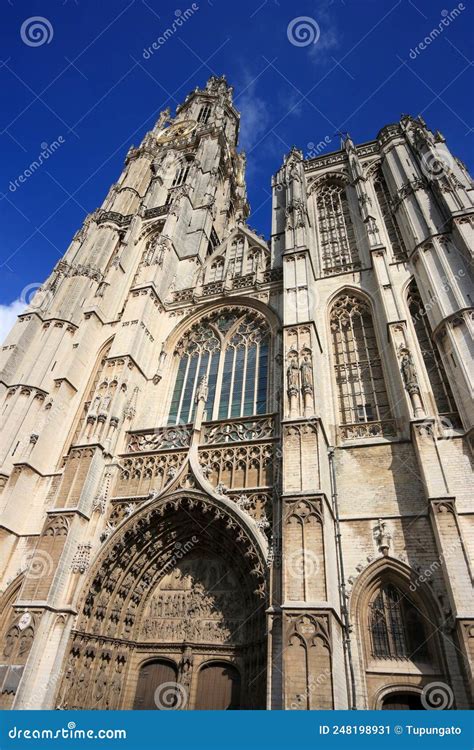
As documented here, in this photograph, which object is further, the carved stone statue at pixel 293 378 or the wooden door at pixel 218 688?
the carved stone statue at pixel 293 378

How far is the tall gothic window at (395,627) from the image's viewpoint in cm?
852

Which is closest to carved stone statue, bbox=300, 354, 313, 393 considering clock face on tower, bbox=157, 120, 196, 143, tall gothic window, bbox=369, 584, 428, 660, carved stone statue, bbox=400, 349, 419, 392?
carved stone statue, bbox=400, 349, 419, 392

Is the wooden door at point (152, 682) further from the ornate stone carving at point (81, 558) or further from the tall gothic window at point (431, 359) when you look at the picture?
the tall gothic window at point (431, 359)

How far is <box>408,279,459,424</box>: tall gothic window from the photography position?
36.9 ft

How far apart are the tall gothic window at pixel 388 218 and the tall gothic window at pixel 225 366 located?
541cm

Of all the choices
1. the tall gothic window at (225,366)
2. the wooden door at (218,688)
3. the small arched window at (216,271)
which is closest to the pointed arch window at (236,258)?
the small arched window at (216,271)

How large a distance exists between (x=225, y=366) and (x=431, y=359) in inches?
255

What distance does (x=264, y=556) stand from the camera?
9188 millimetres

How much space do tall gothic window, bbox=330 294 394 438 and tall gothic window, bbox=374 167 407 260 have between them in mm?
2443

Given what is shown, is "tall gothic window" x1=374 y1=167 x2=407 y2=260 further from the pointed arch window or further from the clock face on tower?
the clock face on tower

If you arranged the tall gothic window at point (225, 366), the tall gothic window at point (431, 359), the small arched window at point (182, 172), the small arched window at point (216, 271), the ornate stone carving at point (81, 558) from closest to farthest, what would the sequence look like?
1. the ornate stone carving at point (81, 558)
2. the tall gothic window at point (431, 359)
3. the tall gothic window at point (225, 366)
4. the small arched window at point (216, 271)
5. the small arched window at point (182, 172)

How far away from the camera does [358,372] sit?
43.5 ft

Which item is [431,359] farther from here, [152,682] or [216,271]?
[152,682]

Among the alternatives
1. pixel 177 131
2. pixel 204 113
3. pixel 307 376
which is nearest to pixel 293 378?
pixel 307 376
